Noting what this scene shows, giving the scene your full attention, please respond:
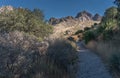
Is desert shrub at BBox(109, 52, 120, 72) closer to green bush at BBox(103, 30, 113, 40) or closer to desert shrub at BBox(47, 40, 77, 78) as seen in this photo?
desert shrub at BBox(47, 40, 77, 78)

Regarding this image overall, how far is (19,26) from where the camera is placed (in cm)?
1947

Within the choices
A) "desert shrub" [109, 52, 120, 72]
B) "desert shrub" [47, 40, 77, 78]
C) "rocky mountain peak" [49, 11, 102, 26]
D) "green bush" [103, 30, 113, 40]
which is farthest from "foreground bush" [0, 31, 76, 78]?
"rocky mountain peak" [49, 11, 102, 26]

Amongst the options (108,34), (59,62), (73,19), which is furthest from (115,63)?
(73,19)

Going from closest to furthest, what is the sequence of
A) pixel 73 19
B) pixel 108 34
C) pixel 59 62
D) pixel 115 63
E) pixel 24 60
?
pixel 24 60
pixel 115 63
pixel 59 62
pixel 108 34
pixel 73 19

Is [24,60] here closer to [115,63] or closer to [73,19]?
[115,63]

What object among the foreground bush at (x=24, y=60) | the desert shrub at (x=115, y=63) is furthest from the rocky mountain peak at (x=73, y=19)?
the foreground bush at (x=24, y=60)

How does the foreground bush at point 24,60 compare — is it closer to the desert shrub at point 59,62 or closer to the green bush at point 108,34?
the desert shrub at point 59,62

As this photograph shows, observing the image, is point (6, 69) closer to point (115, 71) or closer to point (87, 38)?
point (115, 71)

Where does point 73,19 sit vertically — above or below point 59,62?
above

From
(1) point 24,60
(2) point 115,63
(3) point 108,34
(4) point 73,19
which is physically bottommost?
(2) point 115,63

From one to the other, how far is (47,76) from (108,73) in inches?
118

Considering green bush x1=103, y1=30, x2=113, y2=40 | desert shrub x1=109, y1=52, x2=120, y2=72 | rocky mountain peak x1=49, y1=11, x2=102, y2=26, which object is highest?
rocky mountain peak x1=49, y1=11, x2=102, y2=26

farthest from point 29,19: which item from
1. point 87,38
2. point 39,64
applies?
point 39,64

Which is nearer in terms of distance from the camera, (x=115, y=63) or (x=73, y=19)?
(x=115, y=63)
